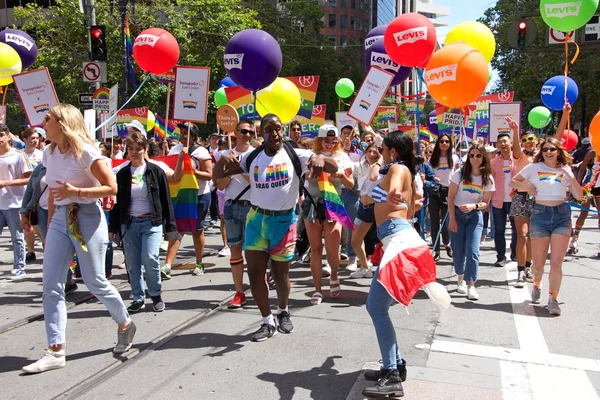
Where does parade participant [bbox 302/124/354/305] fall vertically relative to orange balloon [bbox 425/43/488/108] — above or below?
below

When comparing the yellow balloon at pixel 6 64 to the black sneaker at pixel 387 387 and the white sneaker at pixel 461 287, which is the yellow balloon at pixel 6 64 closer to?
the white sneaker at pixel 461 287

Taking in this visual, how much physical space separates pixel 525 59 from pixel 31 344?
34777mm

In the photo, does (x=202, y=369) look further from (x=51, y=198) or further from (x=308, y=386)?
(x=51, y=198)

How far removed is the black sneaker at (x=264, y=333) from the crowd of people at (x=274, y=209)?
0.02 metres

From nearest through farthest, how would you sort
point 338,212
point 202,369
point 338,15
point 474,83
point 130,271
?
1. point 202,369
2. point 130,271
3. point 338,212
4. point 474,83
5. point 338,15

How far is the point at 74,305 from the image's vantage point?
22.0 feet

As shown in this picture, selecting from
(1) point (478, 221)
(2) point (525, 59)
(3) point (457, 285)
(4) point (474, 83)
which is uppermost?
(2) point (525, 59)

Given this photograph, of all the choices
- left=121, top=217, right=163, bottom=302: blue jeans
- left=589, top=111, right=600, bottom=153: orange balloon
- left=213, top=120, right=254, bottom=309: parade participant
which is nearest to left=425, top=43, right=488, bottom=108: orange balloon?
left=589, top=111, right=600, bottom=153: orange balloon

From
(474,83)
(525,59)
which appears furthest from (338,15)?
(474,83)

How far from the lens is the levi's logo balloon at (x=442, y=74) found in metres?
7.62

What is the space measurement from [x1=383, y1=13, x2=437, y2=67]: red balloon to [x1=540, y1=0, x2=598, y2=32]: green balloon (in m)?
2.07

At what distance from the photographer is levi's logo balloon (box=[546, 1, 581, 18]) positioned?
8.96m

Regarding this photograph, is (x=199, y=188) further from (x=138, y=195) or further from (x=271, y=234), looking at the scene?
(x=271, y=234)

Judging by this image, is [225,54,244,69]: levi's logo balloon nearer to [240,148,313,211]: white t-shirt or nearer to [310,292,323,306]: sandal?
[240,148,313,211]: white t-shirt
